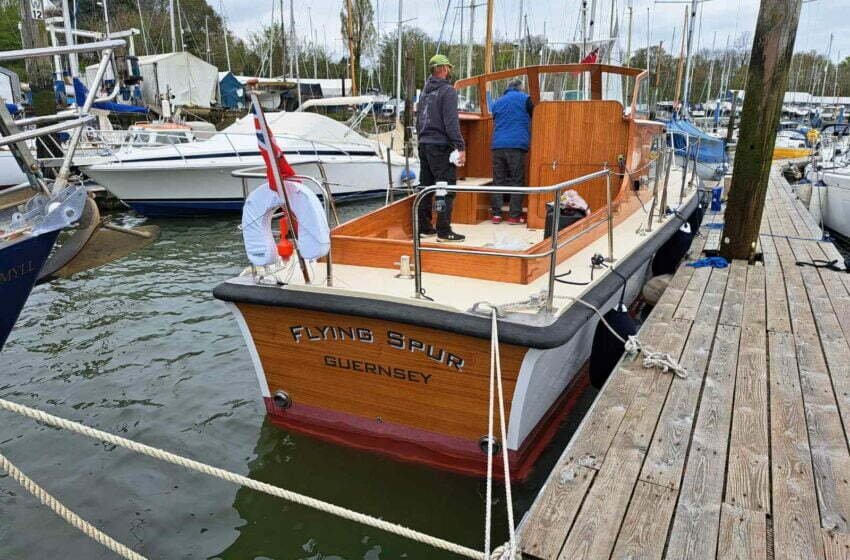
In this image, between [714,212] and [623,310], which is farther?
[714,212]

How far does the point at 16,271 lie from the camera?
14.7ft

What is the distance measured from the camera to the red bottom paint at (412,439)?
375 cm

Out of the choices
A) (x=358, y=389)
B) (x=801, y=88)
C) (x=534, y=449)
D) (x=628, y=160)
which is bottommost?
(x=534, y=449)

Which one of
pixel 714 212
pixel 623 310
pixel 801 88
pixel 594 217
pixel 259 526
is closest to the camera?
pixel 259 526

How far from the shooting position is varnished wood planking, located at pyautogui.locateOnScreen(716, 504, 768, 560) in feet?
7.36

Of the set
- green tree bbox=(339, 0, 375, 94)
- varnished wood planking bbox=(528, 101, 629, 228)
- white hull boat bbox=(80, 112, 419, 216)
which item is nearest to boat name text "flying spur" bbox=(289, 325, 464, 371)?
varnished wood planking bbox=(528, 101, 629, 228)

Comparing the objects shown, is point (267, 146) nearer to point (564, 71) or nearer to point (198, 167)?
point (564, 71)

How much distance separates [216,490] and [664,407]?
2867 millimetres

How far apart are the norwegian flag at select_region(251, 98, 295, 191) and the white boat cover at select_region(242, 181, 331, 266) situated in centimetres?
7

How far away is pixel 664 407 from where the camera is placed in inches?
130

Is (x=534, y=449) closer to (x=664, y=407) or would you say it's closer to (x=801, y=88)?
(x=664, y=407)

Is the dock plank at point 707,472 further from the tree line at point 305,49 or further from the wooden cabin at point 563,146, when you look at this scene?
the tree line at point 305,49

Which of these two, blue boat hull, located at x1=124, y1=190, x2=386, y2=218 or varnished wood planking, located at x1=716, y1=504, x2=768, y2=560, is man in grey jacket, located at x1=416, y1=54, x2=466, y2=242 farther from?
blue boat hull, located at x1=124, y1=190, x2=386, y2=218

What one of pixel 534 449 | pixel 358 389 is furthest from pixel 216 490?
pixel 534 449
